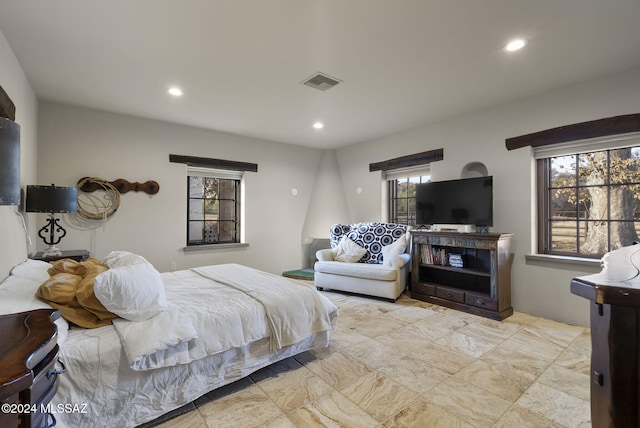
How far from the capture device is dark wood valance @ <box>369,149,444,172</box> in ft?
14.0

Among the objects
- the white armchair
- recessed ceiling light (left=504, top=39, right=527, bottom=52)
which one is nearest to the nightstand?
the white armchair

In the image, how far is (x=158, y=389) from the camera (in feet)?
5.42

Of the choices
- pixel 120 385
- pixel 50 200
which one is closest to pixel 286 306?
pixel 120 385

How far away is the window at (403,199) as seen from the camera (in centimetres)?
483

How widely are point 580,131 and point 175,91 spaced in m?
4.20

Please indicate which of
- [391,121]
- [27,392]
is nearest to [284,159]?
[391,121]

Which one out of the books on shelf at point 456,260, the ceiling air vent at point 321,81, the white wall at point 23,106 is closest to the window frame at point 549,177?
the books on shelf at point 456,260

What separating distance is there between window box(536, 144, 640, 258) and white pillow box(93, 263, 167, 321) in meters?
3.90

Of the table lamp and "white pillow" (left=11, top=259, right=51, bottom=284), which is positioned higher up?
the table lamp

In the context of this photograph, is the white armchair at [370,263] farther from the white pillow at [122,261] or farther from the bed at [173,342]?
the white pillow at [122,261]

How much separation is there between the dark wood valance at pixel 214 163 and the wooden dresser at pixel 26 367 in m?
3.54

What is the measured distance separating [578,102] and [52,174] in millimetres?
5810

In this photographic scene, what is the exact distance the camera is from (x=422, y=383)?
207cm

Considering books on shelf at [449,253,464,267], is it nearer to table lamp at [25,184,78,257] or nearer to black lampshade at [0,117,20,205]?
black lampshade at [0,117,20,205]
